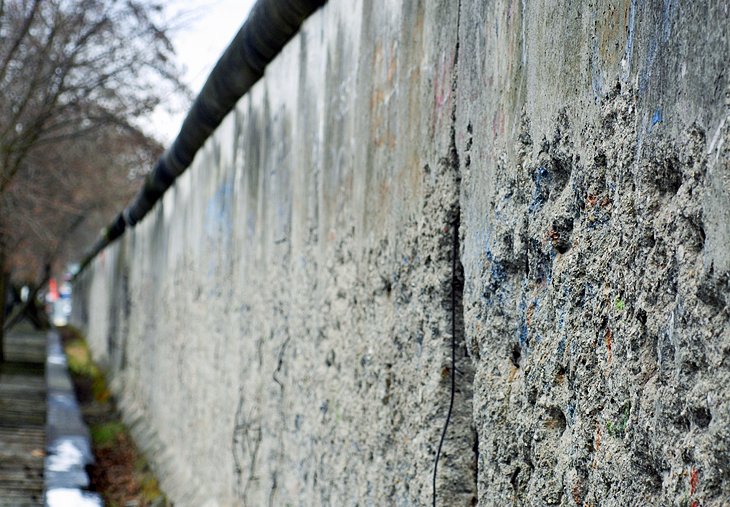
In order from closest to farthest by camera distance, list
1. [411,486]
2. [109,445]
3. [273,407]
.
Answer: [411,486] → [273,407] → [109,445]

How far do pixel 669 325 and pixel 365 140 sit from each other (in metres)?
2.27

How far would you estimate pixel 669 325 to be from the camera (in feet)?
4.99

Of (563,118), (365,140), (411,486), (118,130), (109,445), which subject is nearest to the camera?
(563,118)

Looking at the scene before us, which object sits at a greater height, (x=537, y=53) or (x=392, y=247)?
(x=537, y=53)

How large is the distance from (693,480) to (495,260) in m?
0.96

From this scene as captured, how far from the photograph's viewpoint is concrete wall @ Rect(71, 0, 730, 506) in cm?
149

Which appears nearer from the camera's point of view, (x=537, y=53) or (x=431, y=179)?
(x=537, y=53)

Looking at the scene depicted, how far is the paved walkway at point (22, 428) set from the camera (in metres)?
7.71

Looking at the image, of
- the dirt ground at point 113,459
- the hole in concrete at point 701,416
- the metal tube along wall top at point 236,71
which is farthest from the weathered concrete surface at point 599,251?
the dirt ground at point 113,459

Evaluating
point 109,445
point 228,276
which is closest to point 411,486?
point 228,276

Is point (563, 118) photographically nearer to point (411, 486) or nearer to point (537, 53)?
point (537, 53)

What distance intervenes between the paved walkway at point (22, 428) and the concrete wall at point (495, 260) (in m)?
2.75

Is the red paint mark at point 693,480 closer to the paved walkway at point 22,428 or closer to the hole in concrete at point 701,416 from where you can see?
the hole in concrete at point 701,416

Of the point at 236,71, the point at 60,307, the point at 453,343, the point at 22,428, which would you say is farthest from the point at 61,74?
the point at 60,307
